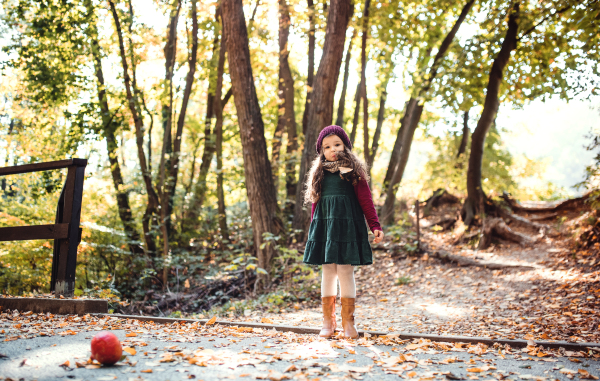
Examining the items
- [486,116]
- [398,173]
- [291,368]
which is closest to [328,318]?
[291,368]

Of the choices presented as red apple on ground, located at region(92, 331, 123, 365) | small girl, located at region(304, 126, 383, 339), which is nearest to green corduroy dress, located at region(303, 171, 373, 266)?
small girl, located at region(304, 126, 383, 339)

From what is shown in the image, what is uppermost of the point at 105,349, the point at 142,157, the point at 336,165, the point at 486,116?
the point at 486,116

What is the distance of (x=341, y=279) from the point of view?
3.86 metres

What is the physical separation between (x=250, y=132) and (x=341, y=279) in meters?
4.22

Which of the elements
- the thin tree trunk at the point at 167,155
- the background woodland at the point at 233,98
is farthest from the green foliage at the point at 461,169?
the thin tree trunk at the point at 167,155

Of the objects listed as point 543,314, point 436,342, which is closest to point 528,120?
point 543,314

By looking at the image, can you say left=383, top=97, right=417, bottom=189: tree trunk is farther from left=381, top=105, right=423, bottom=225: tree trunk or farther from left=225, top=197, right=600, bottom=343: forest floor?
left=225, top=197, right=600, bottom=343: forest floor

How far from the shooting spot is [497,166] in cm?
1838

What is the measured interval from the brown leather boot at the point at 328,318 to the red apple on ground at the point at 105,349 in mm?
1887

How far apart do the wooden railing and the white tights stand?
113 inches

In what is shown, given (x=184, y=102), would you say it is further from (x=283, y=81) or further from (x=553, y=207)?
(x=553, y=207)

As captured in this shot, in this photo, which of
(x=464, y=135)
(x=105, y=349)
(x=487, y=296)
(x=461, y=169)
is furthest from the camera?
(x=464, y=135)

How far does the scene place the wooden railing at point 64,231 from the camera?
472 cm

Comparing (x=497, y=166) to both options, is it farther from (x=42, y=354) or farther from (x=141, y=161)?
(x=42, y=354)
